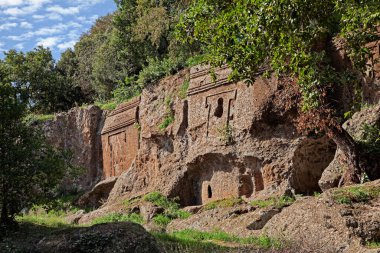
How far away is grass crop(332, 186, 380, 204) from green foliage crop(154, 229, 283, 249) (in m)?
2.03

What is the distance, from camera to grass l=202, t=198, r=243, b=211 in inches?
719

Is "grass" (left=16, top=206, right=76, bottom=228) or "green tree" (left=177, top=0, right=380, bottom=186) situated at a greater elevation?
"green tree" (left=177, top=0, right=380, bottom=186)

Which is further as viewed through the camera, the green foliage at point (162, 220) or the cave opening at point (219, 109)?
the cave opening at point (219, 109)

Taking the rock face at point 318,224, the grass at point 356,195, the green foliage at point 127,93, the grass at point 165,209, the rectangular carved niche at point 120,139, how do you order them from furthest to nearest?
the green foliage at point 127,93
the rectangular carved niche at point 120,139
the grass at point 165,209
the grass at point 356,195
the rock face at point 318,224

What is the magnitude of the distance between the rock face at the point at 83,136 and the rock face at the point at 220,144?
12.2 feet

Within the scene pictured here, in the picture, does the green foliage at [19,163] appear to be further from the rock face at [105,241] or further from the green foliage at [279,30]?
the rock face at [105,241]

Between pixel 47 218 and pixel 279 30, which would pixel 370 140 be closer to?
pixel 279 30

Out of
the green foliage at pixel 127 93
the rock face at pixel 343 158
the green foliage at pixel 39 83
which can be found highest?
the green foliage at pixel 39 83

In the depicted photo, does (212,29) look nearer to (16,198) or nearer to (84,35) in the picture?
(16,198)

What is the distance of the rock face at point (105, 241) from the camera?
7977 millimetres

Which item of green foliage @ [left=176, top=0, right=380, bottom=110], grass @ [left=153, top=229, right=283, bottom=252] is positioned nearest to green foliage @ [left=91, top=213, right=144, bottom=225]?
grass @ [left=153, top=229, right=283, bottom=252]

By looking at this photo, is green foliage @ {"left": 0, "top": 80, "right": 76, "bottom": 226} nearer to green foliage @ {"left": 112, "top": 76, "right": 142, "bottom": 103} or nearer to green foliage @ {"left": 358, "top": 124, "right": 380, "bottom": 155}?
green foliage @ {"left": 358, "top": 124, "right": 380, "bottom": 155}

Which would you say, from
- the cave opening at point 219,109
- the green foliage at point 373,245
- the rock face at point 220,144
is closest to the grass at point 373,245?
the green foliage at point 373,245

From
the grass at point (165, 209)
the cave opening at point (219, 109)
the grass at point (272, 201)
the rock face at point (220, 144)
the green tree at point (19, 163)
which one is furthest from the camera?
the cave opening at point (219, 109)
